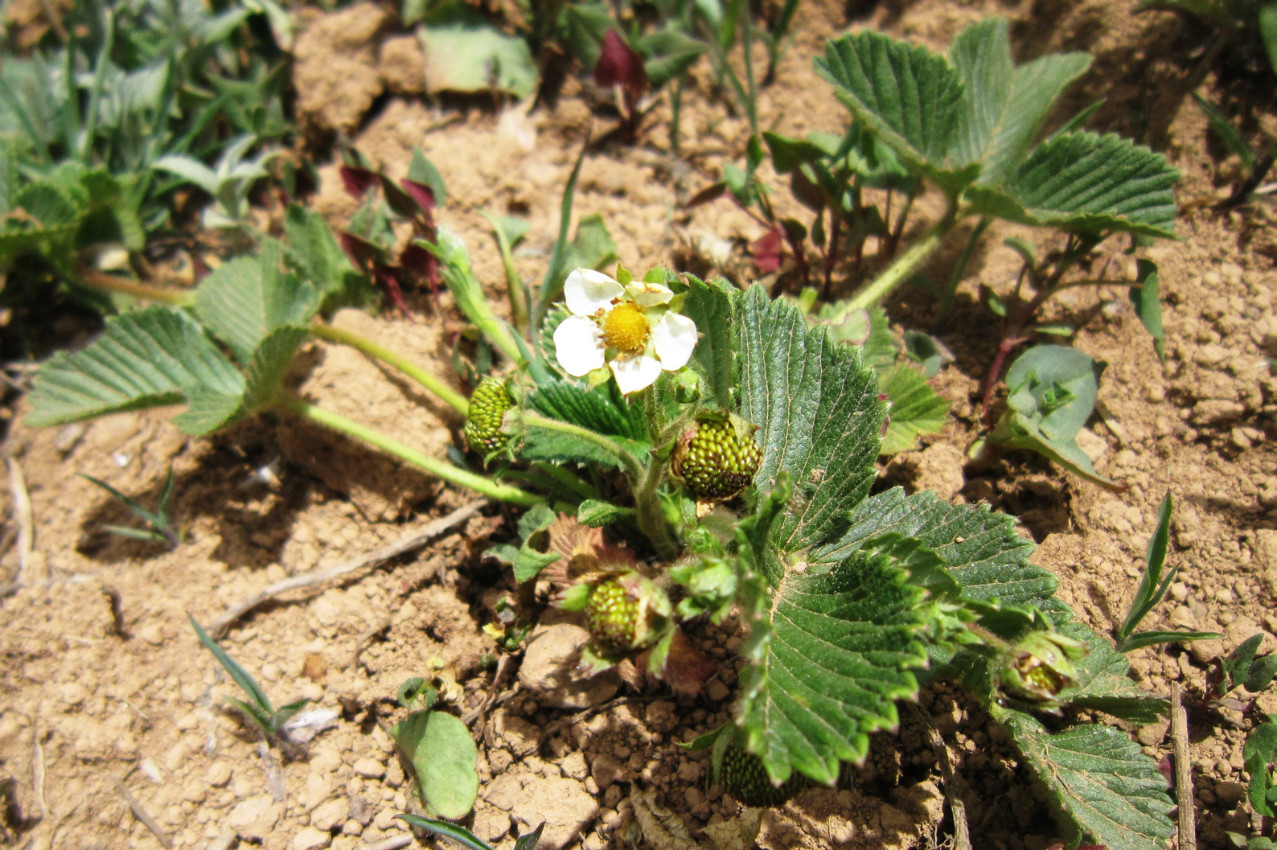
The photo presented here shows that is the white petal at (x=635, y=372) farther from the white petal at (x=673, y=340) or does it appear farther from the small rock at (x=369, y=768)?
the small rock at (x=369, y=768)

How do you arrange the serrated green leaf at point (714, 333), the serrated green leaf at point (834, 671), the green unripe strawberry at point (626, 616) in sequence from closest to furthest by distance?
1. the serrated green leaf at point (834, 671)
2. the green unripe strawberry at point (626, 616)
3. the serrated green leaf at point (714, 333)

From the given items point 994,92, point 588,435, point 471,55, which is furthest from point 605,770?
point 471,55

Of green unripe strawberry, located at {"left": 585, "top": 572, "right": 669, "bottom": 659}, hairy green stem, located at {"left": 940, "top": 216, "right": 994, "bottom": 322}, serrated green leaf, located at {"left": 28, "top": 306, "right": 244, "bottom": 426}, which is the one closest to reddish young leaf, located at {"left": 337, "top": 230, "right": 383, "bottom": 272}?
serrated green leaf, located at {"left": 28, "top": 306, "right": 244, "bottom": 426}

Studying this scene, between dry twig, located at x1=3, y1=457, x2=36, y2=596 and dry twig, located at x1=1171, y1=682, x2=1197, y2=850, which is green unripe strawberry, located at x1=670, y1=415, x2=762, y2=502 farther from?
dry twig, located at x1=3, y1=457, x2=36, y2=596

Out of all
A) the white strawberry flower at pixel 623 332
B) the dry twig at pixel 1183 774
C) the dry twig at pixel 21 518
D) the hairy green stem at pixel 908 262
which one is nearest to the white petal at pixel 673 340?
the white strawberry flower at pixel 623 332

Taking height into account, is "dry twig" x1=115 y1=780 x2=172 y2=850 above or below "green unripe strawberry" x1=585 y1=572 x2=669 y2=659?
below

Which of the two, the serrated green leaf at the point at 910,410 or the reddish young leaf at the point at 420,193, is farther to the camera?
the reddish young leaf at the point at 420,193
